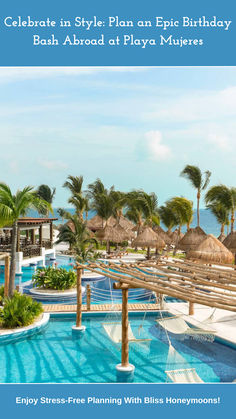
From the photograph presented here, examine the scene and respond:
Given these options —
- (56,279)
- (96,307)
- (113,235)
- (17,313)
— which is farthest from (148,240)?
(17,313)

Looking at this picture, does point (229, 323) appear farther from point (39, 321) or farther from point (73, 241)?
point (73, 241)

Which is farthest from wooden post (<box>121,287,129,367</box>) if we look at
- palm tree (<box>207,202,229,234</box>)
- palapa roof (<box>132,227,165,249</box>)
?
palm tree (<box>207,202,229,234</box>)

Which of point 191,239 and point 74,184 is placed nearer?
point 191,239

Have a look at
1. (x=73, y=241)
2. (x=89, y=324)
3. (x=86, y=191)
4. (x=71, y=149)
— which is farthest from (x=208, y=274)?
(x=71, y=149)

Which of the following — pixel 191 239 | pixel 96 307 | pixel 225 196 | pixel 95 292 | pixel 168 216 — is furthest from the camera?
pixel 168 216

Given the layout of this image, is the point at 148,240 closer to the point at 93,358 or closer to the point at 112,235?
the point at 112,235

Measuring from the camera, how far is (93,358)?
862cm

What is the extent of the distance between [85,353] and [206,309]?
176 inches

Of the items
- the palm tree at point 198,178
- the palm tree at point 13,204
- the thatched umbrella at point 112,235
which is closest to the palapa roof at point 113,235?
the thatched umbrella at point 112,235

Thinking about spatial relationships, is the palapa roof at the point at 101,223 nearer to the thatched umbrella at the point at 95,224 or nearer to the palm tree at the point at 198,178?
the thatched umbrella at the point at 95,224

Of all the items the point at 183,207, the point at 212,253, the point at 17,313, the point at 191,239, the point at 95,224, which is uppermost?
the point at 183,207

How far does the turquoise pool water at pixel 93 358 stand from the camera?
768 cm

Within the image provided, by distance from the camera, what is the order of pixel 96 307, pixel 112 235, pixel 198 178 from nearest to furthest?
pixel 96 307 → pixel 198 178 → pixel 112 235

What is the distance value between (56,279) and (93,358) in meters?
5.63
